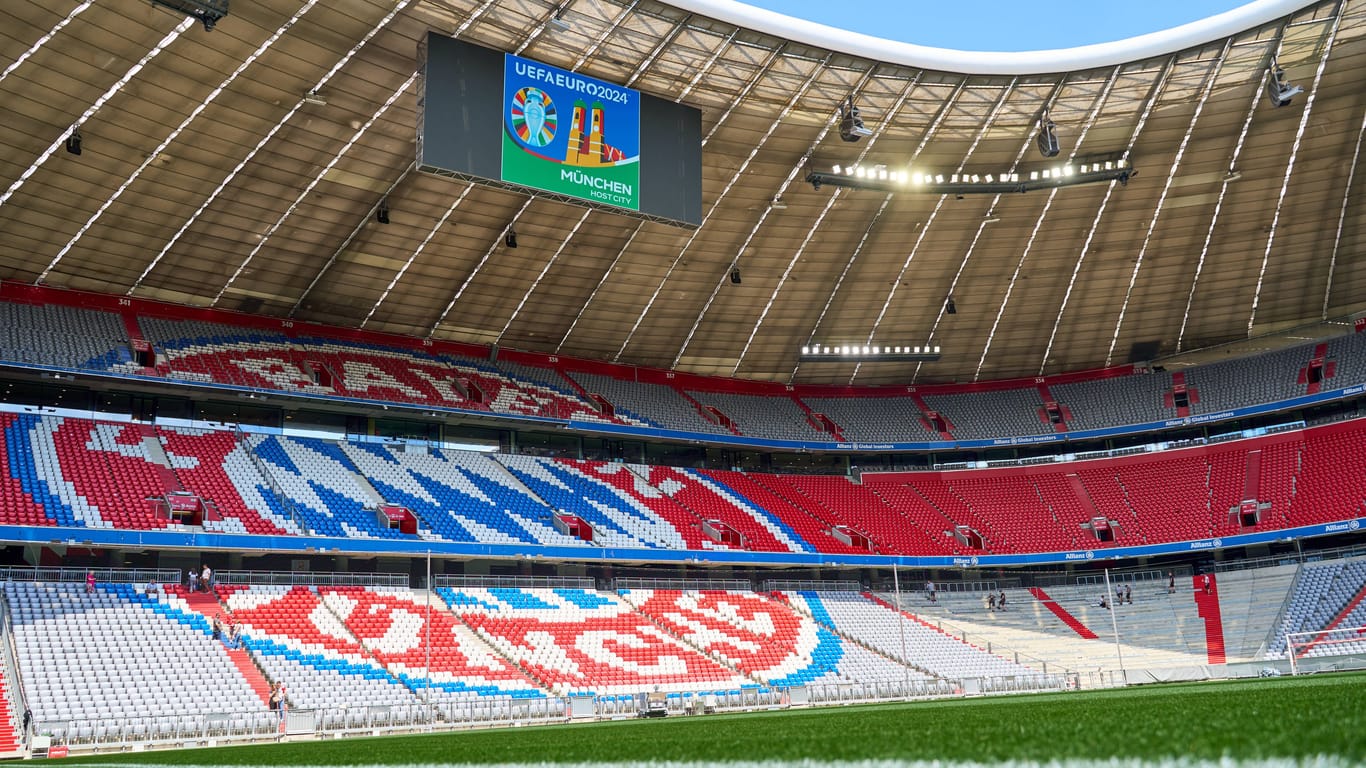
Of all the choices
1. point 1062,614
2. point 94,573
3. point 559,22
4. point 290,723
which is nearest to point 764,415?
point 1062,614

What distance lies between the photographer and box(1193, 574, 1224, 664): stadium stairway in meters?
38.2

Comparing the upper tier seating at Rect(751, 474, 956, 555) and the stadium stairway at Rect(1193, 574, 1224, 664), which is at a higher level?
the upper tier seating at Rect(751, 474, 956, 555)

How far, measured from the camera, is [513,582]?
3556 centimetres

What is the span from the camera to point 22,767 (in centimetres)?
1454

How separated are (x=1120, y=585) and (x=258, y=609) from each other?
3363 centimetres

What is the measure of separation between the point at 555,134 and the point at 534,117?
0.66m

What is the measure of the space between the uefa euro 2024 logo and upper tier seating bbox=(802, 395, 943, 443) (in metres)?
26.5

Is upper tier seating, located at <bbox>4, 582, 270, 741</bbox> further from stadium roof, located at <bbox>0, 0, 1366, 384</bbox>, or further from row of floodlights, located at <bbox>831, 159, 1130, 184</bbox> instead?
row of floodlights, located at <bbox>831, 159, 1130, 184</bbox>

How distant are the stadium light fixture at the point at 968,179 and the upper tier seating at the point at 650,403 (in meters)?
13.6

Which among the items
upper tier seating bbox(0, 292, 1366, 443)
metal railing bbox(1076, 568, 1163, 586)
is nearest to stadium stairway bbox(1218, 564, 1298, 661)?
metal railing bbox(1076, 568, 1163, 586)

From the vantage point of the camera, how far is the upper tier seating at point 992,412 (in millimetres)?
49812

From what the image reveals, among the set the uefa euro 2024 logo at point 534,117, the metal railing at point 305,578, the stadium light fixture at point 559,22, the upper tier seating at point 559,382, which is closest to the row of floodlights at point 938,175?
the stadium light fixture at point 559,22

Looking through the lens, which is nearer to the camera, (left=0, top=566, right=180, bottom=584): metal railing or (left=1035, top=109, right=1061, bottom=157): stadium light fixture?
(left=0, top=566, right=180, bottom=584): metal railing

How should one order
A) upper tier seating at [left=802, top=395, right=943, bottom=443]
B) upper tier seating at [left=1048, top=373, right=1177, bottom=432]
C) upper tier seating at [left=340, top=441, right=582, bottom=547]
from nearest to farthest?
upper tier seating at [left=340, top=441, right=582, bottom=547], upper tier seating at [left=1048, top=373, right=1177, bottom=432], upper tier seating at [left=802, top=395, right=943, bottom=443]
